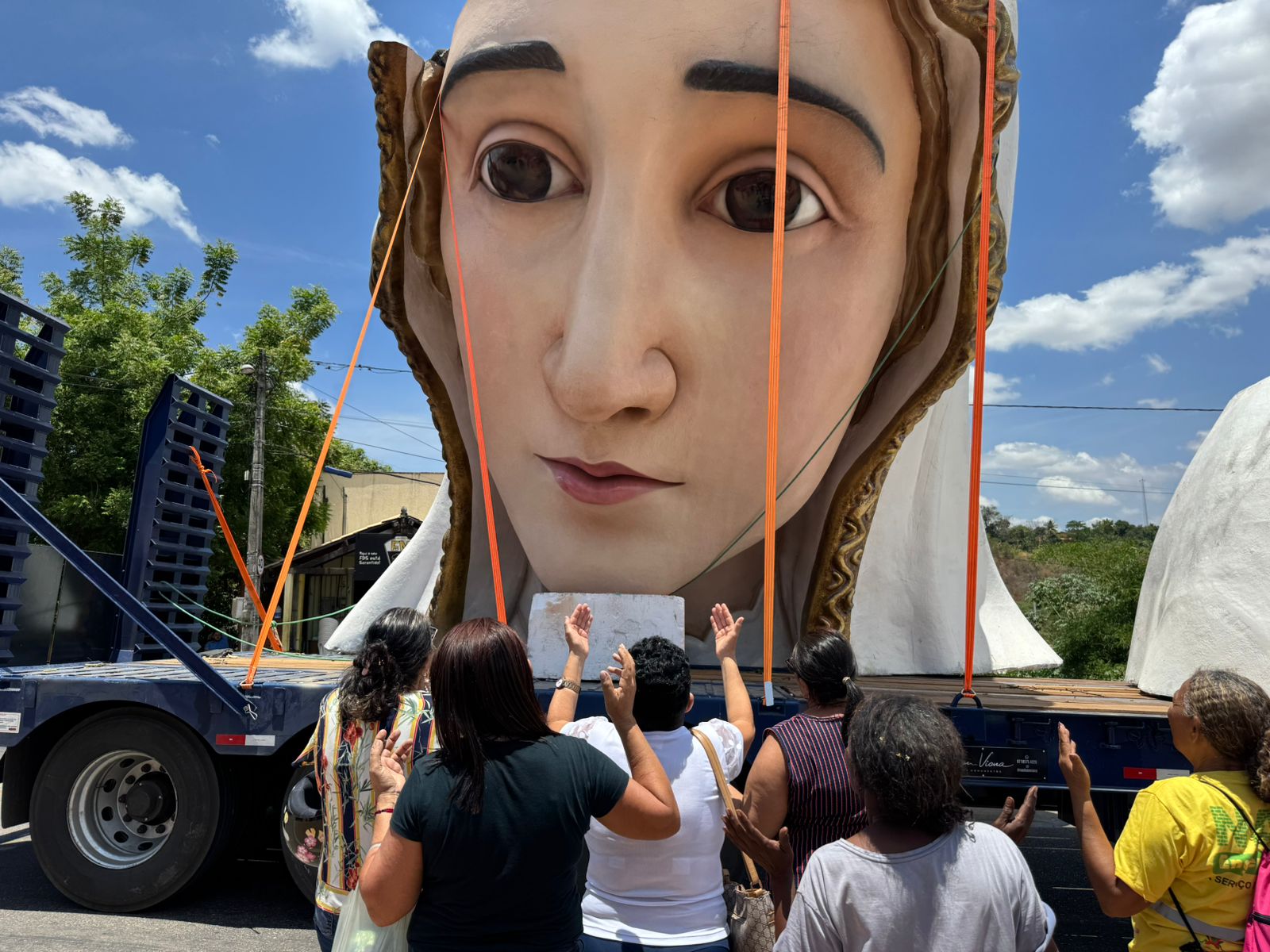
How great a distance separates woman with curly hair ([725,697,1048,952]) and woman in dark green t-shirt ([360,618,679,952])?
1.40 ft

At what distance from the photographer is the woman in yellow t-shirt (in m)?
2.06

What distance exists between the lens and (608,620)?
5.03 metres

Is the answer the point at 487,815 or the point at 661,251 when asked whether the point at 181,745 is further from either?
the point at 487,815

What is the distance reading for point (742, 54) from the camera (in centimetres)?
466

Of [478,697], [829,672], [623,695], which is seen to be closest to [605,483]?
[829,672]

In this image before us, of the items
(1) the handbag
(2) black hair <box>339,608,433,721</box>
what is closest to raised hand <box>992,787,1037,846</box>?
(1) the handbag

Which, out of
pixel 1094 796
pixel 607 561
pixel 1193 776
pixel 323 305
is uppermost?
pixel 323 305

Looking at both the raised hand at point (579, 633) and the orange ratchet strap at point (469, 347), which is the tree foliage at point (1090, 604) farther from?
the raised hand at point (579, 633)

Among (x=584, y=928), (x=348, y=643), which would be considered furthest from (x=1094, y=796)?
(x=348, y=643)

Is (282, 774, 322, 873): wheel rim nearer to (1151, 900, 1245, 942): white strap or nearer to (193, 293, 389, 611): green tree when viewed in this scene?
(1151, 900, 1245, 942): white strap

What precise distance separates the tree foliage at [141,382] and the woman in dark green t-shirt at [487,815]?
15736mm

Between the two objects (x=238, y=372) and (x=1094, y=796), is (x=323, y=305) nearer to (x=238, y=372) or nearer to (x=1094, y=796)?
(x=238, y=372)

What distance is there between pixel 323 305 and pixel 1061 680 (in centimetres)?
1906

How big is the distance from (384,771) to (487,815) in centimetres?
28
